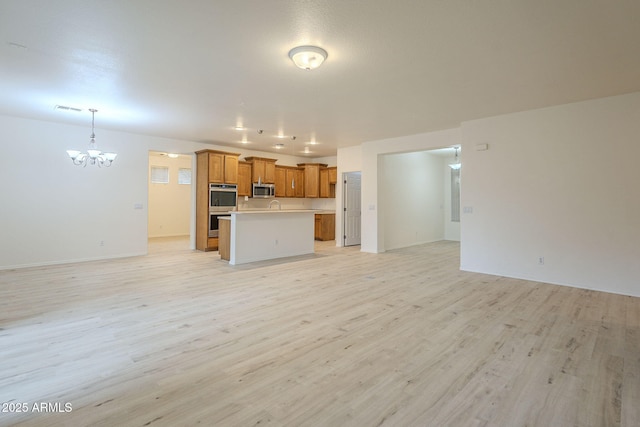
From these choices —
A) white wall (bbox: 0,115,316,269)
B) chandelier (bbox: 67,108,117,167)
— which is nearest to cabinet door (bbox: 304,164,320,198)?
white wall (bbox: 0,115,316,269)

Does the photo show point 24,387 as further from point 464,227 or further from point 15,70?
point 464,227

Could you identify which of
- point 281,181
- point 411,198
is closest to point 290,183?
point 281,181

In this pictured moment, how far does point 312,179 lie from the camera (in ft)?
32.9

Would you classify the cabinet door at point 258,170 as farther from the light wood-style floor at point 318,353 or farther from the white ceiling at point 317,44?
the light wood-style floor at point 318,353

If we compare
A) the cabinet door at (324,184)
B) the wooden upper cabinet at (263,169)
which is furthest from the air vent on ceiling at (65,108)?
the cabinet door at (324,184)

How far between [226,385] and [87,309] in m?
2.56

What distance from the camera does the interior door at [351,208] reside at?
8.91 meters

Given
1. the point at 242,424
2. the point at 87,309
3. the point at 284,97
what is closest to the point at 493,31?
the point at 284,97

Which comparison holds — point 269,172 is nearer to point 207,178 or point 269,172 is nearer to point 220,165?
point 220,165

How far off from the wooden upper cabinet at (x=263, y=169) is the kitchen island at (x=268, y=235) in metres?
2.21

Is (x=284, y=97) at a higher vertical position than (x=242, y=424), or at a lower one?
higher

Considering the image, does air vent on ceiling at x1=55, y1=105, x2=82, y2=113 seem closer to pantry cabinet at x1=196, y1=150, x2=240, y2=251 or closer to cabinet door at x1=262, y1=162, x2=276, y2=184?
pantry cabinet at x1=196, y1=150, x2=240, y2=251

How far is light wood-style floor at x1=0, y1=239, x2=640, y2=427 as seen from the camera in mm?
1846

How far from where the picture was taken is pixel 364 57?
320 centimetres
